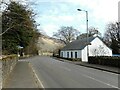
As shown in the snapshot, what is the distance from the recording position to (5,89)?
15250mm

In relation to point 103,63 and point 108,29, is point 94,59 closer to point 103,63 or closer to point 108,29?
point 103,63

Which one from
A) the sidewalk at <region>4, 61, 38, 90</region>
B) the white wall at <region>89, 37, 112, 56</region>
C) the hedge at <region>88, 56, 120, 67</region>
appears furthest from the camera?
the white wall at <region>89, 37, 112, 56</region>

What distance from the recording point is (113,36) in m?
96.3

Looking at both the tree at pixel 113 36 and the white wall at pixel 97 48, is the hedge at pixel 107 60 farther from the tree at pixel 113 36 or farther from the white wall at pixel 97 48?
the tree at pixel 113 36

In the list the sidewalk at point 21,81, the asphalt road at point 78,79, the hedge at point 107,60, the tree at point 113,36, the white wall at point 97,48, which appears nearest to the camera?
the sidewalk at point 21,81

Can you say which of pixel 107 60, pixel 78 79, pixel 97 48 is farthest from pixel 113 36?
pixel 78 79

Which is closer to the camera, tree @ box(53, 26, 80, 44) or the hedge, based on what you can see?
the hedge

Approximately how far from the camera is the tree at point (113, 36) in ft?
302

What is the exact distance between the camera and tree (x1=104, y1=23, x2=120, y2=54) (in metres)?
91.9

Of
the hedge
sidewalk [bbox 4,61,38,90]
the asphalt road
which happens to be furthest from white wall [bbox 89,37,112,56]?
sidewalk [bbox 4,61,38,90]

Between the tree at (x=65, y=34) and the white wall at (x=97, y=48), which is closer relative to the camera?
the white wall at (x=97, y=48)

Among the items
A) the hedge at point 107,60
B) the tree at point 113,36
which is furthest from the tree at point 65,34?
the hedge at point 107,60

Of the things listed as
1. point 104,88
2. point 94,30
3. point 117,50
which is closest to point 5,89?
point 104,88

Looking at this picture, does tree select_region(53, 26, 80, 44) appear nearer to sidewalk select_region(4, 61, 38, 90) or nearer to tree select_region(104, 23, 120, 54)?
tree select_region(104, 23, 120, 54)
